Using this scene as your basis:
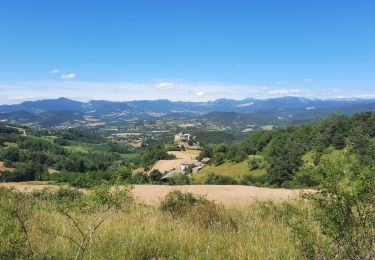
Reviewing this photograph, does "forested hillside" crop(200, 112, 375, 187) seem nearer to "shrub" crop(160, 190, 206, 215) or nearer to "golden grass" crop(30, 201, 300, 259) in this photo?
"shrub" crop(160, 190, 206, 215)

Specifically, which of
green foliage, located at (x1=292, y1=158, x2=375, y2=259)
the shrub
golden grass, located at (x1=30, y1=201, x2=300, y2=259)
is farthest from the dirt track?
green foliage, located at (x1=292, y1=158, x2=375, y2=259)

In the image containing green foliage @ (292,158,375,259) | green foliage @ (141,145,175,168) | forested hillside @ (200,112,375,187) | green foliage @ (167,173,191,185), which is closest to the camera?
green foliage @ (292,158,375,259)

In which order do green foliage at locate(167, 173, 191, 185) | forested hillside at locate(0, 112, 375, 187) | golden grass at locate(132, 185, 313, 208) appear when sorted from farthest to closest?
1. forested hillside at locate(0, 112, 375, 187)
2. green foliage at locate(167, 173, 191, 185)
3. golden grass at locate(132, 185, 313, 208)

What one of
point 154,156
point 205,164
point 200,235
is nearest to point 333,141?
point 205,164

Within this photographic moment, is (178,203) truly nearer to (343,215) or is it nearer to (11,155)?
(343,215)

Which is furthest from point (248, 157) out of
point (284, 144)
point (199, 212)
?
point (199, 212)

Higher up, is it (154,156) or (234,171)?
(234,171)

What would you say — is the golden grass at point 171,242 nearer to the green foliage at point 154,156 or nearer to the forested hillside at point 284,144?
the forested hillside at point 284,144

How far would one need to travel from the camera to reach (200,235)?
20.5 ft

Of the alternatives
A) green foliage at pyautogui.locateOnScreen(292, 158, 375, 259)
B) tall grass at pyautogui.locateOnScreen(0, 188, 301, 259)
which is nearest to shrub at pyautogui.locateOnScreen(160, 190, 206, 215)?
tall grass at pyautogui.locateOnScreen(0, 188, 301, 259)

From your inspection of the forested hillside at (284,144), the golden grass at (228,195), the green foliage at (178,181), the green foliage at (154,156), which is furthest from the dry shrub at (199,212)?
the green foliage at (154,156)

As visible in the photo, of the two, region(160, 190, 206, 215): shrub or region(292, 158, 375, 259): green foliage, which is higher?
region(292, 158, 375, 259): green foliage

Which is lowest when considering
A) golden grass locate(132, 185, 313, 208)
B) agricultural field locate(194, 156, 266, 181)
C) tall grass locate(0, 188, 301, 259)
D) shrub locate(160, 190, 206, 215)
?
agricultural field locate(194, 156, 266, 181)

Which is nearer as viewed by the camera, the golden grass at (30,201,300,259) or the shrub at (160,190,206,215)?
the golden grass at (30,201,300,259)
